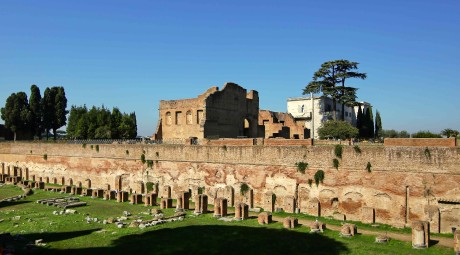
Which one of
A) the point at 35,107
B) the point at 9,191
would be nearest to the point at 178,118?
the point at 9,191

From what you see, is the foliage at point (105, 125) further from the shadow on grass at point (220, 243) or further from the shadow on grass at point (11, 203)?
the shadow on grass at point (220, 243)

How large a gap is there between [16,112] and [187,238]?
4165 centimetres

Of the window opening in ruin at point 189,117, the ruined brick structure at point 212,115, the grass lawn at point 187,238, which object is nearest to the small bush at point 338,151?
the grass lawn at point 187,238

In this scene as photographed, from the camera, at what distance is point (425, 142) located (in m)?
17.3

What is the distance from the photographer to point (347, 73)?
35.2 metres

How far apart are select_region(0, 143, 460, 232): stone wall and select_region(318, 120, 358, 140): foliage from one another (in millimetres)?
13543

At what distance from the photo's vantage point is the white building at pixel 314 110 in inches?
1715

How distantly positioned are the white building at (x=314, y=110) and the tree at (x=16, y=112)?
31.6m

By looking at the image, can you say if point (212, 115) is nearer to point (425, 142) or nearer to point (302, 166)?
point (302, 166)

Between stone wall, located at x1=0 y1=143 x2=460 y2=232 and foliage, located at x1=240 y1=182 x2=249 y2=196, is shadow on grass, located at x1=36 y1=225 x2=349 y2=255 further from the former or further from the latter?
foliage, located at x1=240 y1=182 x2=249 y2=196

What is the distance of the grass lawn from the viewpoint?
42.7 feet

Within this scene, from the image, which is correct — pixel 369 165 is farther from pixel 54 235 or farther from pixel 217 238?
pixel 54 235

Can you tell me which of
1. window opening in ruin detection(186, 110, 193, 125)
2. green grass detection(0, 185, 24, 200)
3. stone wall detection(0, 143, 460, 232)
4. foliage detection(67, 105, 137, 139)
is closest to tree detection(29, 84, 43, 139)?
foliage detection(67, 105, 137, 139)

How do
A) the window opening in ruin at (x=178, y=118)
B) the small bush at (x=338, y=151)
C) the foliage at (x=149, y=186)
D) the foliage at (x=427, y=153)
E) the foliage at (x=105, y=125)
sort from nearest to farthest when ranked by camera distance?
the foliage at (x=427, y=153)
the small bush at (x=338, y=151)
the foliage at (x=149, y=186)
the window opening in ruin at (x=178, y=118)
the foliage at (x=105, y=125)
